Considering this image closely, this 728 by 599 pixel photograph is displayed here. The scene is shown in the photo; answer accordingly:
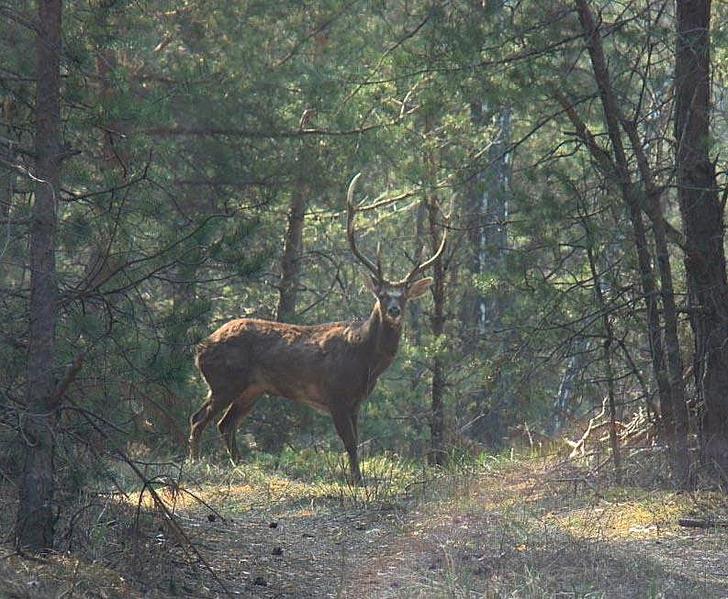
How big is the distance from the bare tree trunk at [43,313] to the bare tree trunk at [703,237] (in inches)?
217

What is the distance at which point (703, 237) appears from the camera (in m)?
10.3

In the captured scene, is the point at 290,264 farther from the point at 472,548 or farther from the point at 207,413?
the point at 472,548

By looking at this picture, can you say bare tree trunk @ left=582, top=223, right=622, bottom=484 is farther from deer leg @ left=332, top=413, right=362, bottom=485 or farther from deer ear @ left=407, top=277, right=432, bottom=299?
deer ear @ left=407, top=277, right=432, bottom=299

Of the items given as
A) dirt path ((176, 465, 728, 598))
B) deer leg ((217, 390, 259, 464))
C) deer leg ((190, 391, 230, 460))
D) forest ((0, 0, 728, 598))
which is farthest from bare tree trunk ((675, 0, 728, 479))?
deer leg ((190, 391, 230, 460))

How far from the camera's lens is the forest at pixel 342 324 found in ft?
22.3

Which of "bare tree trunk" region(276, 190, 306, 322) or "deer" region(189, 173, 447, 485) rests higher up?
"bare tree trunk" region(276, 190, 306, 322)

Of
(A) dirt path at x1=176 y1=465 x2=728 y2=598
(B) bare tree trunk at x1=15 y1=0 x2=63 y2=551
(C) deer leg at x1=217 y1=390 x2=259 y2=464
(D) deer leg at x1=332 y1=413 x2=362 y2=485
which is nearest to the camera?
(B) bare tree trunk at x1=15 y1=0 x2=63 y2=551

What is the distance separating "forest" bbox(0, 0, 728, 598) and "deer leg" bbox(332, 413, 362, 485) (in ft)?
0.19

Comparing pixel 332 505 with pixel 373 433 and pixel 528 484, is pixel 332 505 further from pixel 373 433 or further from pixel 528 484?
pixel 373 433

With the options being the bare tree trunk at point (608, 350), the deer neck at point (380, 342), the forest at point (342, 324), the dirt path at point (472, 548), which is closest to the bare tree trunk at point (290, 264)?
the forest at point (342, 324)

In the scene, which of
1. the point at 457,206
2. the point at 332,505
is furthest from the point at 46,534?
the point at 457,206

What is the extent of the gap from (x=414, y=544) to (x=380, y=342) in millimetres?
5764

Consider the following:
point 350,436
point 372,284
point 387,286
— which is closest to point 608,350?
point 350,436

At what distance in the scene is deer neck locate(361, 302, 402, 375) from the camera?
14.0 m
